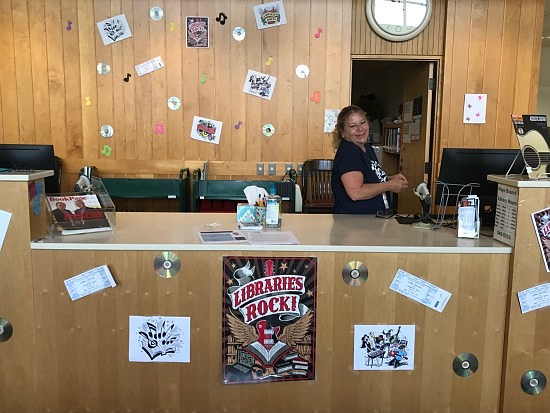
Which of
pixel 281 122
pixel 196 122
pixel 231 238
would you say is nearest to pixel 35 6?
pixel 196 122

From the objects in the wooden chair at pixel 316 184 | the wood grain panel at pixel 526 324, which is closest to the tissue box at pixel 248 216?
the wood grain panel at pixel 526 324

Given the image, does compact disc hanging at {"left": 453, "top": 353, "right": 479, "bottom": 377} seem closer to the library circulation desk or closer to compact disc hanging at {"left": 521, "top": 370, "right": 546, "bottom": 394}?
the library circulation desk

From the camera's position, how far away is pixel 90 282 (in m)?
2.13

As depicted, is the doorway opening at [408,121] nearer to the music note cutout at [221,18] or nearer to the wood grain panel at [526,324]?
the music note cutout at [221,18]

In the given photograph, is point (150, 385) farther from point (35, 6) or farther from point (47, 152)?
point (35, 6)

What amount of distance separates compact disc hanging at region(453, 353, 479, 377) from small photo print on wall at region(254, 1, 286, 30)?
12.0 feet

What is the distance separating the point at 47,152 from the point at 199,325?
4.56 feet

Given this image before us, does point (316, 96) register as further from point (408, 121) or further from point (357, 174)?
point (357, 174)

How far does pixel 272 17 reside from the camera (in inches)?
195

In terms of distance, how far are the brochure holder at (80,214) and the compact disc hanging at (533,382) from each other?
6.12ft

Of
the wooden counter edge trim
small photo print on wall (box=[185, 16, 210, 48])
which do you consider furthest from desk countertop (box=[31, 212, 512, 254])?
small photo print on wall (box=[185, 16, 210, 48])

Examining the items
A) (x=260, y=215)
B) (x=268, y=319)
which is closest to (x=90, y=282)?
(x=268, y=319)

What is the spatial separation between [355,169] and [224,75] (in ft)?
8.11

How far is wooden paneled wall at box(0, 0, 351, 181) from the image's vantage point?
16.1 ft
